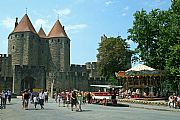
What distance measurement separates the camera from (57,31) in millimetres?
71562

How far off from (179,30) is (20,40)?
39.5m

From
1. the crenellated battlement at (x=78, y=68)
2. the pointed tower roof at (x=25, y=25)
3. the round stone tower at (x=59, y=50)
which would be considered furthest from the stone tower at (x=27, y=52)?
the crenellated battlement at (x=78, y=68)

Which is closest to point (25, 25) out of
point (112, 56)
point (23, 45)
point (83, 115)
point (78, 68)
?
point (23, 45)

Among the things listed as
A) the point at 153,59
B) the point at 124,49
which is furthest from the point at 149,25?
the point at 124,49

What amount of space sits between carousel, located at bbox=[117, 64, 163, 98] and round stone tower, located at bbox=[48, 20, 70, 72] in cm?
3157

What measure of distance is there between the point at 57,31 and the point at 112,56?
22260 millimetres

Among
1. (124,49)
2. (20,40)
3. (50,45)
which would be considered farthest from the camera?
(50,45)

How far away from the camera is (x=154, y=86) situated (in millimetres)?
37594

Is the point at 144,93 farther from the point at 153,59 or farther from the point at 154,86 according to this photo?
the point at 153,59

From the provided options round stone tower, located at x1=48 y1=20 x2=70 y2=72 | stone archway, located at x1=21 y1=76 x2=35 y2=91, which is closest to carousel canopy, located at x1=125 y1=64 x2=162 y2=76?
Answer: stone archway, located at x1=21 y1=76 x2=35 y2=91

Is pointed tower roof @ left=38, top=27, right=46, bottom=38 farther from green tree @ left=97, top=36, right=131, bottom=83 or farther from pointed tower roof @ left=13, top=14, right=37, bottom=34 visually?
green tree @ left=97, top=36, right=131, bottom=83

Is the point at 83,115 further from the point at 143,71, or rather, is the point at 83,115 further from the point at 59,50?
the point at 59,50

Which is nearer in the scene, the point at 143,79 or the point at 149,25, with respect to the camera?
the point at 143,79

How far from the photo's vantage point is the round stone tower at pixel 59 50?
228ft
